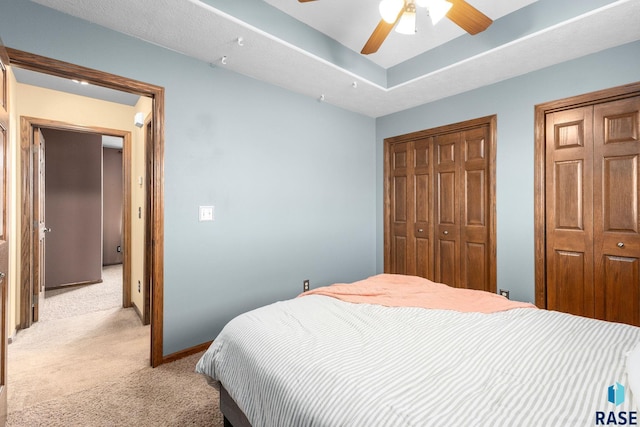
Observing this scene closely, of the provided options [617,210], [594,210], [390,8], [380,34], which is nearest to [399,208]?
[594,210]

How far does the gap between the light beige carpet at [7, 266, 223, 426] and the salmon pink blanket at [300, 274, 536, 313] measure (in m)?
1.06

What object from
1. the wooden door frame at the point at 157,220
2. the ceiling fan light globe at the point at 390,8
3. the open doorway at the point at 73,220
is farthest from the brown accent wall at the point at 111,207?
the ceiling fan light globe at the point at 390,8

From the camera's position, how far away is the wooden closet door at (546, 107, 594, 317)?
8.29 ft

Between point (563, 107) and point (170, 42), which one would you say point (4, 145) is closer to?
point (170, 42)

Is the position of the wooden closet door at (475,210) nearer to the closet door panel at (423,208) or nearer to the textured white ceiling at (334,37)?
the closet door panel at (423,208)

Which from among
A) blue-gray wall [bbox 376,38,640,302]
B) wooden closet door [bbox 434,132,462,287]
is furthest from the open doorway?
blue-gray wall [bbox 376,38,640,302]

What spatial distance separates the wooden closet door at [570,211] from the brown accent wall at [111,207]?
7128 mm

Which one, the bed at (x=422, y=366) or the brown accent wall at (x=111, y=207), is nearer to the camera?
the bed at (x=422, y=366)

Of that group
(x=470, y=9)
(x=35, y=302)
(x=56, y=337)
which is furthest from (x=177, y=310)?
(x=470, y=9)

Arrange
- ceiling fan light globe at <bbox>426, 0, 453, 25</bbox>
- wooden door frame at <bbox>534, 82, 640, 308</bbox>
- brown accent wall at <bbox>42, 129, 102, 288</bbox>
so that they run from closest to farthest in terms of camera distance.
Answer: ceiling fan light globe at <bbox>426, 0, 453, 25</bbox> < wooden door frame at <bbox>534, 82, 640, 308</bbox> < brown accent wall at <bbox>42, 129, 102, 288</bbox>

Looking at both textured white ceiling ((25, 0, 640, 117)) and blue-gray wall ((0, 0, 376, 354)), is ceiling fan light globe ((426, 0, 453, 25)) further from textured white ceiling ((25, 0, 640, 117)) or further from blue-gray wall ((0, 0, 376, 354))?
blue-gray wall ((0, 0, 376, 354))

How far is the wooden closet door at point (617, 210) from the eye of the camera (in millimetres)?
2326

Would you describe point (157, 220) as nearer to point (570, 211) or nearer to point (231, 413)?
point (231, 413)

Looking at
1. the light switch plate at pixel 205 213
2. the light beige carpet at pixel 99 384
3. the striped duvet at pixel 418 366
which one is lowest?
the light beige carpet at pixel 99 384
